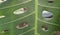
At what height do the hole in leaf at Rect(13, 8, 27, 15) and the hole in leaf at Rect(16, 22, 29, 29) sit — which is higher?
the hole in leaf at Rect(13, 8, 27, 15)

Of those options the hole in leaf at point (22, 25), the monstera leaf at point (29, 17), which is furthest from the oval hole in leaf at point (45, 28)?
the hole in leaf at point (22, 25)

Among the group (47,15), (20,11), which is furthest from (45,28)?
(20,11)

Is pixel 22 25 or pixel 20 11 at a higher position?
pixel 20 11

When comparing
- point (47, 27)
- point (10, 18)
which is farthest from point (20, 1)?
point (47, 27)

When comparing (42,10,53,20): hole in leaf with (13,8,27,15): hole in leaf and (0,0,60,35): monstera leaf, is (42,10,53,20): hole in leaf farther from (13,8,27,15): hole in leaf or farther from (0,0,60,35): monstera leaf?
(13,8,27,15): hole in leaf

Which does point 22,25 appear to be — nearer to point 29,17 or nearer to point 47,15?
point 29,17

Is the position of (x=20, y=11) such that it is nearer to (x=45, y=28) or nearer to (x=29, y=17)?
(x=29, y=17)

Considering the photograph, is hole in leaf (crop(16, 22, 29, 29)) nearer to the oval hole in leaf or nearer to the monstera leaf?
the monstera leaf

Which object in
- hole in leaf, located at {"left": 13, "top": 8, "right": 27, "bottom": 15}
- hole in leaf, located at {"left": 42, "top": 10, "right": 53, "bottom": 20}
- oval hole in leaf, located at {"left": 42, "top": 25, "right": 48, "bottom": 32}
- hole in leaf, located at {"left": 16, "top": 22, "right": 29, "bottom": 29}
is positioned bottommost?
oval hole in leaf, located at {"left": 42, "top": 25, "right": 48, "bottom": 32}

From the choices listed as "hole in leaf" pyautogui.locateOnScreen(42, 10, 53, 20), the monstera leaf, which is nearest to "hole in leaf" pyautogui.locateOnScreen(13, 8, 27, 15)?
the monstera leaf
